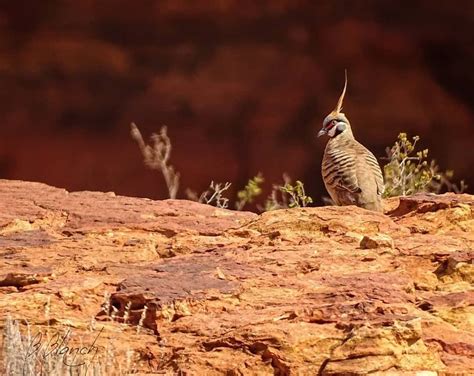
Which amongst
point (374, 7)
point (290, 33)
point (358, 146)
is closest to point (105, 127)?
point (290, 33)

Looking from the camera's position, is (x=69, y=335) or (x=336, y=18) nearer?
(x=69, y=335)

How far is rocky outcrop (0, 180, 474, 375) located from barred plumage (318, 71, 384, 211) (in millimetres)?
1234

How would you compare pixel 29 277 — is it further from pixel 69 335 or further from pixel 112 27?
pixel 112 27

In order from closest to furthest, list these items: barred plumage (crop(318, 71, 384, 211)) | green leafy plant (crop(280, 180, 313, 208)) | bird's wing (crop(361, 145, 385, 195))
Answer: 1. barred plumage (crop(318, 71, 384, 211))
2. bird's wing (crop(361, 145, 385, 195))
3. green leafy plant (crop(280, 180, 313, 208))

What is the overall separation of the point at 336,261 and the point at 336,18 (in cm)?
1322

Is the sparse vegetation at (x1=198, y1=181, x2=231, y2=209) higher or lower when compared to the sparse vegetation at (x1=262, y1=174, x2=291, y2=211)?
lower

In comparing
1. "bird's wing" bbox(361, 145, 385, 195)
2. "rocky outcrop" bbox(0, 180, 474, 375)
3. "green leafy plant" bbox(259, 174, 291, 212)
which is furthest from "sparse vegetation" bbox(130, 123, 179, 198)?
"rocky outcrop" bbox(0, 180, 474, 375)

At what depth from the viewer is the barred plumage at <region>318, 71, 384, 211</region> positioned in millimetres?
10031

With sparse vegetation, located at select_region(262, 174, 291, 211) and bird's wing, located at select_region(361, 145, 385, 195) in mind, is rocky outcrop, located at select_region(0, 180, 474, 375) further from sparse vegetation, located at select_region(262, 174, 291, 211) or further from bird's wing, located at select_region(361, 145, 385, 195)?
sparse vegetation, located at select_region(262, 174, 291, 211)

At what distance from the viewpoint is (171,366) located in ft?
20.7

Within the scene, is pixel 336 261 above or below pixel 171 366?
above

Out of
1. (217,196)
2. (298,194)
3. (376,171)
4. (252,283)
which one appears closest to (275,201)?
(217,196)

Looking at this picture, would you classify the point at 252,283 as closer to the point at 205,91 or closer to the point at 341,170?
the point at 341,170

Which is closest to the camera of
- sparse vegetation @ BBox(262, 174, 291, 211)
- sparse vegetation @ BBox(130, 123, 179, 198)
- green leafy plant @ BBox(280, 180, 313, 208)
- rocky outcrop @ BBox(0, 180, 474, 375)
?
rocky outcrop @ BBox(0, 180, 474, 375)
